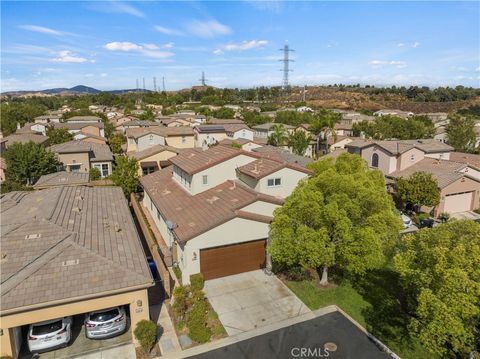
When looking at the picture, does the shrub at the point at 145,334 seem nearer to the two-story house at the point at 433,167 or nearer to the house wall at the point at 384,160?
the two-story house at the point at 433,167

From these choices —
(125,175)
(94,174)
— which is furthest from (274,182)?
(94,174)

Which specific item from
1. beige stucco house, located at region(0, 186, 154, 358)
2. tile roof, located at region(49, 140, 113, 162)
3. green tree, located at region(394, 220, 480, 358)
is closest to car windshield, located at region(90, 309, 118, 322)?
beige stucco house, located at region(0, 186, 154, 358)

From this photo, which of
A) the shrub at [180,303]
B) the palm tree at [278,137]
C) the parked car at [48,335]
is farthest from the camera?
the palm tree at [278,137]

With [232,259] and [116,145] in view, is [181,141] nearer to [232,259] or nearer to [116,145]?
[116,145]

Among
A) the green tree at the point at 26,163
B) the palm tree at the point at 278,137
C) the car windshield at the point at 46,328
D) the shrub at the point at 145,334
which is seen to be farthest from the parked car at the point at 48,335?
the palm tree at the point at 278,137

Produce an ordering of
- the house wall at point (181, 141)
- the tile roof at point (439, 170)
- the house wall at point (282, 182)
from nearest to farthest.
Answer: the house wall at point (282, 182) → the tile roof at point (439, 170) → the house wall at point (181, 141)

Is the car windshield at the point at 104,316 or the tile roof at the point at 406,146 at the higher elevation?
the tile roof at the point at 406,146

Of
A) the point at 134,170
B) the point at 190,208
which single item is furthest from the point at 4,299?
the point at 134,170

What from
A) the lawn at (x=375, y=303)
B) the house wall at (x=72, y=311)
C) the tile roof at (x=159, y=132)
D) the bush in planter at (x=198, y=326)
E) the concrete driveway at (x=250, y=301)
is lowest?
the lawn at (x=375, y=303)
